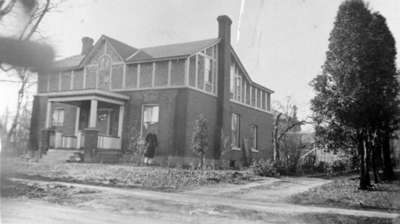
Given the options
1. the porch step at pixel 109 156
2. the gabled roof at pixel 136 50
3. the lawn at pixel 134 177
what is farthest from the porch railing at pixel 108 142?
the gabled roof at pixel 136 50

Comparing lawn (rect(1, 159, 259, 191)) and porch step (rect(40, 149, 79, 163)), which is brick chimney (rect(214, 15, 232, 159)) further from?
porch step (rect(40, 149, 79, 163))

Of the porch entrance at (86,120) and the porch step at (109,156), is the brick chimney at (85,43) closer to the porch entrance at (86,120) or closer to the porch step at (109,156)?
the porch step at (109,156)

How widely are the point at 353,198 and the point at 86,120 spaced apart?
1364cm

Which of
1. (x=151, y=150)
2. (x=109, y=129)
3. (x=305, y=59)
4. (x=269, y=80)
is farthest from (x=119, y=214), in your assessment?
(x=109, y=129)

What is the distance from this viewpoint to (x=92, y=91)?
1554 cm

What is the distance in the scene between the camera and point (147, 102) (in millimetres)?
16547

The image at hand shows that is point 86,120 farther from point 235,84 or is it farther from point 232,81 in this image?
point 235,84

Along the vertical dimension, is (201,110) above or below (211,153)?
above

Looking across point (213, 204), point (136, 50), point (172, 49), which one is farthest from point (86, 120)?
point (213, 204)

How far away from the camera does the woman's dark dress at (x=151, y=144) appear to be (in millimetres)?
14562

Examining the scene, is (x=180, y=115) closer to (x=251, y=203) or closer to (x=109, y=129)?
(x=109, y=129)

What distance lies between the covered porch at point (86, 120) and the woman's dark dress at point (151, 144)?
2.21 m

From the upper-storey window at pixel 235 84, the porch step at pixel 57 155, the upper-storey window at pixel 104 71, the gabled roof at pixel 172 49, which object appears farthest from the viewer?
the upper-storey window at pixel 235 84

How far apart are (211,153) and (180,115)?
2.41 m
